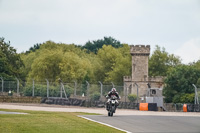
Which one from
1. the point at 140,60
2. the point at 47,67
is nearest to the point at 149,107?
the point at 140,60

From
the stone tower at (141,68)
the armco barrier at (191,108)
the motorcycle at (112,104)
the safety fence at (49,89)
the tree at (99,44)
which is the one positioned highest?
the tree at (99,44)

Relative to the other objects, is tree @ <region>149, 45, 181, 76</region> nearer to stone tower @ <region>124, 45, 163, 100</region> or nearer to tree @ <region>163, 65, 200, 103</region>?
stone tower @ <region>124, 45, 163, 100</region>

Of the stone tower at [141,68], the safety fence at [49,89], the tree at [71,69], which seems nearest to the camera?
the safety fence at [49,89]

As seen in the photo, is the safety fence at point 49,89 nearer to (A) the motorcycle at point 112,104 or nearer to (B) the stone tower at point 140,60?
(A) the motorcycle at point 112,104

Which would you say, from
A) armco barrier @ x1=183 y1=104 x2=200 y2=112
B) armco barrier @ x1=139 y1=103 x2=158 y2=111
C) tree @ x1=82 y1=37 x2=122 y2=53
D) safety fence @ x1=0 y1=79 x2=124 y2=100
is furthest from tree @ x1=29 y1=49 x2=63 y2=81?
tree @ x1=82 y1=37 x2=122 y2=53

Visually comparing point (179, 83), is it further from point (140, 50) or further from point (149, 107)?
point (149, 107)

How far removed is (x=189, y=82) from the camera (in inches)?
2940

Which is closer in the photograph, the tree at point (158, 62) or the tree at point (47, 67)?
the tree at point (47, 67)

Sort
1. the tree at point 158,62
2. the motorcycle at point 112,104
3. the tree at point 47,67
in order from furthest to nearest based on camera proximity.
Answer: the tree at point 158,62, the tree at point 47,67, the motorcycle at point 112,104

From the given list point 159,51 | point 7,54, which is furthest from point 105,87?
point 159,51

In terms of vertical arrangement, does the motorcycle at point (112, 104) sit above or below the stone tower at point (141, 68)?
below

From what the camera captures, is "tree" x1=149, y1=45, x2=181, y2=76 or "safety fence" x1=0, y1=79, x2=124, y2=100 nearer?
"safety fence" x1=0, y1=79, x2=124, y2=100

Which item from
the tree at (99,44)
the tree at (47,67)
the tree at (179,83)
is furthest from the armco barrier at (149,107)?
the tree at (99,44)

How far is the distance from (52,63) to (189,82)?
109 feet
